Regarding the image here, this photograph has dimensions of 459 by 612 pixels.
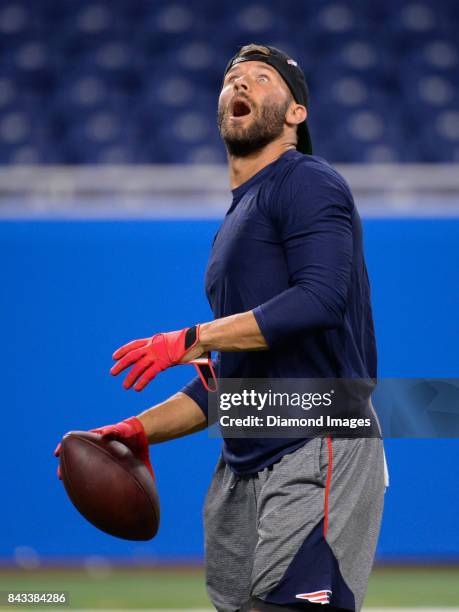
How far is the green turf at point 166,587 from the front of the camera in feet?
12.9

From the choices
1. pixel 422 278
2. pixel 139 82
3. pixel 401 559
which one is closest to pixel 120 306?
pixel 422 278

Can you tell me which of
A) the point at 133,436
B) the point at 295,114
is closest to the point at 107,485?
the point at 133,436

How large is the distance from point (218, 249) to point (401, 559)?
2723 mm

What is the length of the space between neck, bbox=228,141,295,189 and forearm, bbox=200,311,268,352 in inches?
17.8

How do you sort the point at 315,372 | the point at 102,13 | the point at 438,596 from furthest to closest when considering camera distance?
the point at 102,13 < the point at 438,596 < the point at 315,372

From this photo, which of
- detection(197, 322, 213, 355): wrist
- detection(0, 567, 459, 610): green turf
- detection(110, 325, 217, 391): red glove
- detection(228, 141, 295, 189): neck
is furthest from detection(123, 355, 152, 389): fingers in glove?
detection(0, 567, 459, 610): green turf

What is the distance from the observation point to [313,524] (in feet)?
6.48

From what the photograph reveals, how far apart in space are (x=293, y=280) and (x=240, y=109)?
51 cm

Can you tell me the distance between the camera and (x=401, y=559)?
451cm

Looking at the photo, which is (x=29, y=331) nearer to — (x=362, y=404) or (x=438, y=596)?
(x=438, y=596)

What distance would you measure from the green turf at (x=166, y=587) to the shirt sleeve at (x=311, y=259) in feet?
7.27

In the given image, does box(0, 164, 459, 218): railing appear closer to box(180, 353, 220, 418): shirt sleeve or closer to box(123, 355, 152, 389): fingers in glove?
box(180, 353, 220, 418): shirt sleeve

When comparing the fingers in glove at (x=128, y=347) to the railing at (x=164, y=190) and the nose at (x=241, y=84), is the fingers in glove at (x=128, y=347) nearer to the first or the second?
the nose at (x=241, y=84)

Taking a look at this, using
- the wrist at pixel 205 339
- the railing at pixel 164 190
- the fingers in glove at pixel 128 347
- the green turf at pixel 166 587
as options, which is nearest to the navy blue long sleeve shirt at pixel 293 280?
the wrist at pixel 205 339
